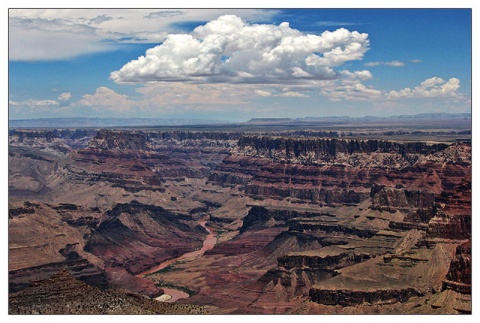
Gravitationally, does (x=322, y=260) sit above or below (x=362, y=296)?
above

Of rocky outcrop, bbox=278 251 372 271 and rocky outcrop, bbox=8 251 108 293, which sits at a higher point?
rocky outcrop, bbox=278 251 372 271

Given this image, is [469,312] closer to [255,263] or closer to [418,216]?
[418,216]

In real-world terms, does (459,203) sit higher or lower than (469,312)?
higher

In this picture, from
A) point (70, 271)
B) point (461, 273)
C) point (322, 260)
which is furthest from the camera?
point (70, 271)

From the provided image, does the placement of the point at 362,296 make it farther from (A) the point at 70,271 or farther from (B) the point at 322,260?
(A) the point at 70,271

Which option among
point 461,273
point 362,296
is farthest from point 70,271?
point 461,273

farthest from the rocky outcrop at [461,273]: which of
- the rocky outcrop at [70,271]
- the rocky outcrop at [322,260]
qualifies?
the rocky outcrop at [70,271]

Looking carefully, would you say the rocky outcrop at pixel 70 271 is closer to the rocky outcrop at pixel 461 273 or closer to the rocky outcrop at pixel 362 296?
the rocky outcrop at pixel 362 296

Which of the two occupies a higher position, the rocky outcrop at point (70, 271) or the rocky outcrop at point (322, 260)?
the rocky outcrop at point (322, 260)

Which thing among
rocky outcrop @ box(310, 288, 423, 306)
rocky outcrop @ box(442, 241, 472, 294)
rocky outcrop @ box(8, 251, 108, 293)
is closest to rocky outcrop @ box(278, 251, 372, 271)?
rocky outcrop @ box(310, 288, 423, 306)

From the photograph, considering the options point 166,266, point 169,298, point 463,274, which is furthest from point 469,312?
point 166,266

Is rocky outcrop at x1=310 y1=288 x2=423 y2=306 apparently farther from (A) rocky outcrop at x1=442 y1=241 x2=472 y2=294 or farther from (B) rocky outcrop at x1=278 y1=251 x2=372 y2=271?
(B) rocky outcrop at x1=278 y1=251 x2=372 y2=271
